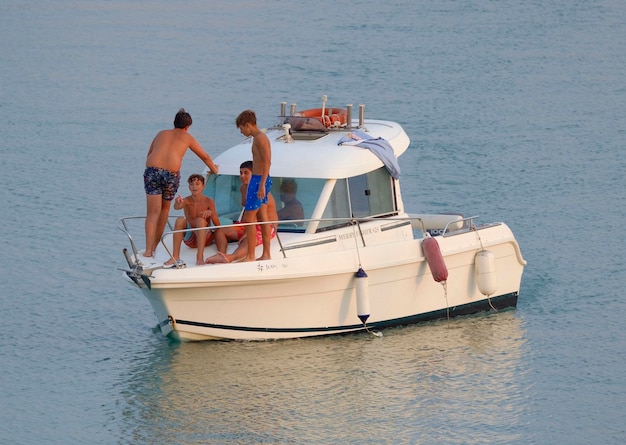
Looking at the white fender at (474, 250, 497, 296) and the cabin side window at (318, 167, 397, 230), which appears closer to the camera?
the cabin side window at (318, 167, 397, 230)

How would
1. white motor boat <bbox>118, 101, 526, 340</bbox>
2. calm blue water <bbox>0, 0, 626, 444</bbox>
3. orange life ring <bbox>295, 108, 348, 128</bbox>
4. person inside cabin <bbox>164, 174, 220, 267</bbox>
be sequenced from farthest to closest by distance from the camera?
orange life ring <bbox>295, 108, 348, 128</bbox> → person inside cabin <bbox>164, 174, 220, 267</bbox> → white motor boat <bbox>118, 101, 526, 340</bbox> → calm blue water <bbox>0, 0, 626, 444</bbox>

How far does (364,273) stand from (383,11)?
28205 mm

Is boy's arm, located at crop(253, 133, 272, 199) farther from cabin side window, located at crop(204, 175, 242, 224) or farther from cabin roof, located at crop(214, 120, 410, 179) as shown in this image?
cabin side window, located at crop(204, 175, 242, 224)

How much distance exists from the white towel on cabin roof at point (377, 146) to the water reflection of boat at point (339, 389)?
2038 millimetres

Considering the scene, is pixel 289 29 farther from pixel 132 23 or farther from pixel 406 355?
pixel 406 355

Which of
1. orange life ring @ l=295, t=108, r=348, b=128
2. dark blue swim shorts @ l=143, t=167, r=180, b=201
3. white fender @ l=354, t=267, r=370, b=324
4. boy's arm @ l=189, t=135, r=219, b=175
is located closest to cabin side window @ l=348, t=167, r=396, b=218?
white fender @ l=354, t=267, r=370, b=324

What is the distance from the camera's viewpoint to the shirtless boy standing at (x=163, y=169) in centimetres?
1434

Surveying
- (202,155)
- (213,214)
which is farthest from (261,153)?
(213,214)

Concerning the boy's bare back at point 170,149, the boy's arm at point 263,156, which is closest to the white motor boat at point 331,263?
the boy's arm at point 263,156

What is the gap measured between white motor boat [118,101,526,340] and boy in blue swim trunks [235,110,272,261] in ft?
0.77

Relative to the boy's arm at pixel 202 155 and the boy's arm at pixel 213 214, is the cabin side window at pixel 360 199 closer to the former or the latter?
the boy's arm at pixel 213 214

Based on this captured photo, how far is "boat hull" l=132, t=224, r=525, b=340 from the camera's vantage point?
1392 centimetres

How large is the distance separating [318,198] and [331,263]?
87 centimetres

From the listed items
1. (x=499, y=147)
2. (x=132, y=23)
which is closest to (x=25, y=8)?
(x=132, y=23)
